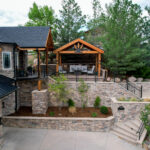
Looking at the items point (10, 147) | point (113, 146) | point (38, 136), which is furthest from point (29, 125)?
point (113, 146)

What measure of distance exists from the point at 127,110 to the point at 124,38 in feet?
25.4

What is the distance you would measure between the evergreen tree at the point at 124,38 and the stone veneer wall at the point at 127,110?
15.2 ft

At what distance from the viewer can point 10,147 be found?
826 cm

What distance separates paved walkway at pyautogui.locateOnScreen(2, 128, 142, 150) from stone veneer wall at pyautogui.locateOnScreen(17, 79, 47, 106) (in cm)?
318

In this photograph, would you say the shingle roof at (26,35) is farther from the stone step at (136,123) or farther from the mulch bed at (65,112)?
the stone step at (136,123)

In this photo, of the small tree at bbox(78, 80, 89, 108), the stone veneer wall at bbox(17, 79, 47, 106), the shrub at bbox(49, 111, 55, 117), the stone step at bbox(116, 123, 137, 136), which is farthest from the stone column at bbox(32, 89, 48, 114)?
the stone step at bbox(116, 123, 137, 136)

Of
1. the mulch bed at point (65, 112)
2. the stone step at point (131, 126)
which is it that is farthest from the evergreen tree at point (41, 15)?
the stone step at point (131, 126)

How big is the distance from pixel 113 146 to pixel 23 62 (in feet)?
37.9

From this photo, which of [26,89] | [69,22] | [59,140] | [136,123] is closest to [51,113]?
[59,140]

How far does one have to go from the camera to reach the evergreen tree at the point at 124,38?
14094 mm

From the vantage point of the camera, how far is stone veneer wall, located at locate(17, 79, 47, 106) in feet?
41.7

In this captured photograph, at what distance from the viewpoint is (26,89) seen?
12.8 metres

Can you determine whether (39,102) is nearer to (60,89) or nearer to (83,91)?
(60,89)

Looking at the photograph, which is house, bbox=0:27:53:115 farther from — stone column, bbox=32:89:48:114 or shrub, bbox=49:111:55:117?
shrub, bbox=49:111:55:117
